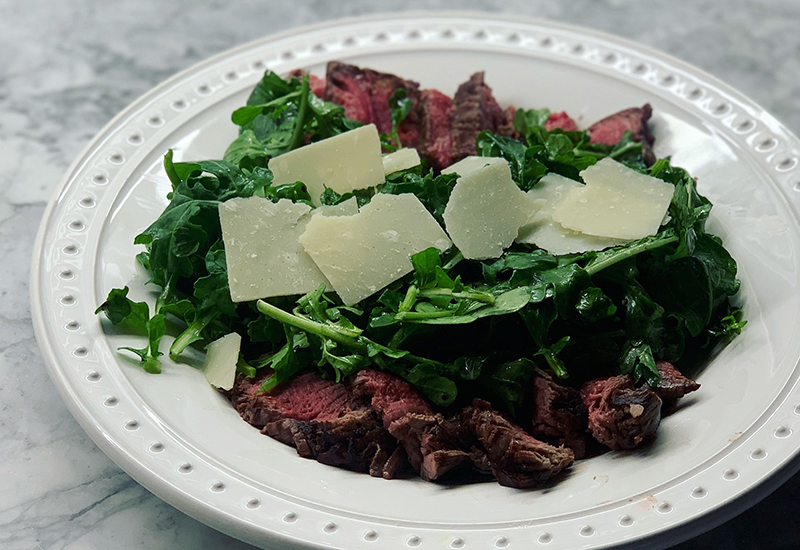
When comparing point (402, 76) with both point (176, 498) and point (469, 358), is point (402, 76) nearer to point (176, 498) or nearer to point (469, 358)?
point (469, 358)

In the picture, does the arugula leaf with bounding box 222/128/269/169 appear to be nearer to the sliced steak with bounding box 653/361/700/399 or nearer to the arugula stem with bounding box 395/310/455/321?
the arugula stem with bounding box 395/310/455/321

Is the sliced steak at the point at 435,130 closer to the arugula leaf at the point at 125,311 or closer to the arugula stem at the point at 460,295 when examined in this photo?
the arugula stem at the point at 460,295

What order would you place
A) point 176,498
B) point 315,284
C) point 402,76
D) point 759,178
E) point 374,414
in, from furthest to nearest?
1. point 402,76
2. point 759,178
3. point 315,284
4. point 374,414
5. point 176,498

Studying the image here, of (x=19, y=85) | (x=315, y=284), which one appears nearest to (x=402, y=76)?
(x=315, y=284)

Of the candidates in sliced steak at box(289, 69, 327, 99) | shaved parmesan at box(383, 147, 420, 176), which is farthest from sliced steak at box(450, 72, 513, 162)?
sliced steak at box(289, 69, 327, 99)

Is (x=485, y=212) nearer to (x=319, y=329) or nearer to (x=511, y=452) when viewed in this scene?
(x=319, y=329)

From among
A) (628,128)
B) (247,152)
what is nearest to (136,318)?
(247,152)

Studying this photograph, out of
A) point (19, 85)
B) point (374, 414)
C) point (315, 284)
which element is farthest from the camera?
point (19, 85)
